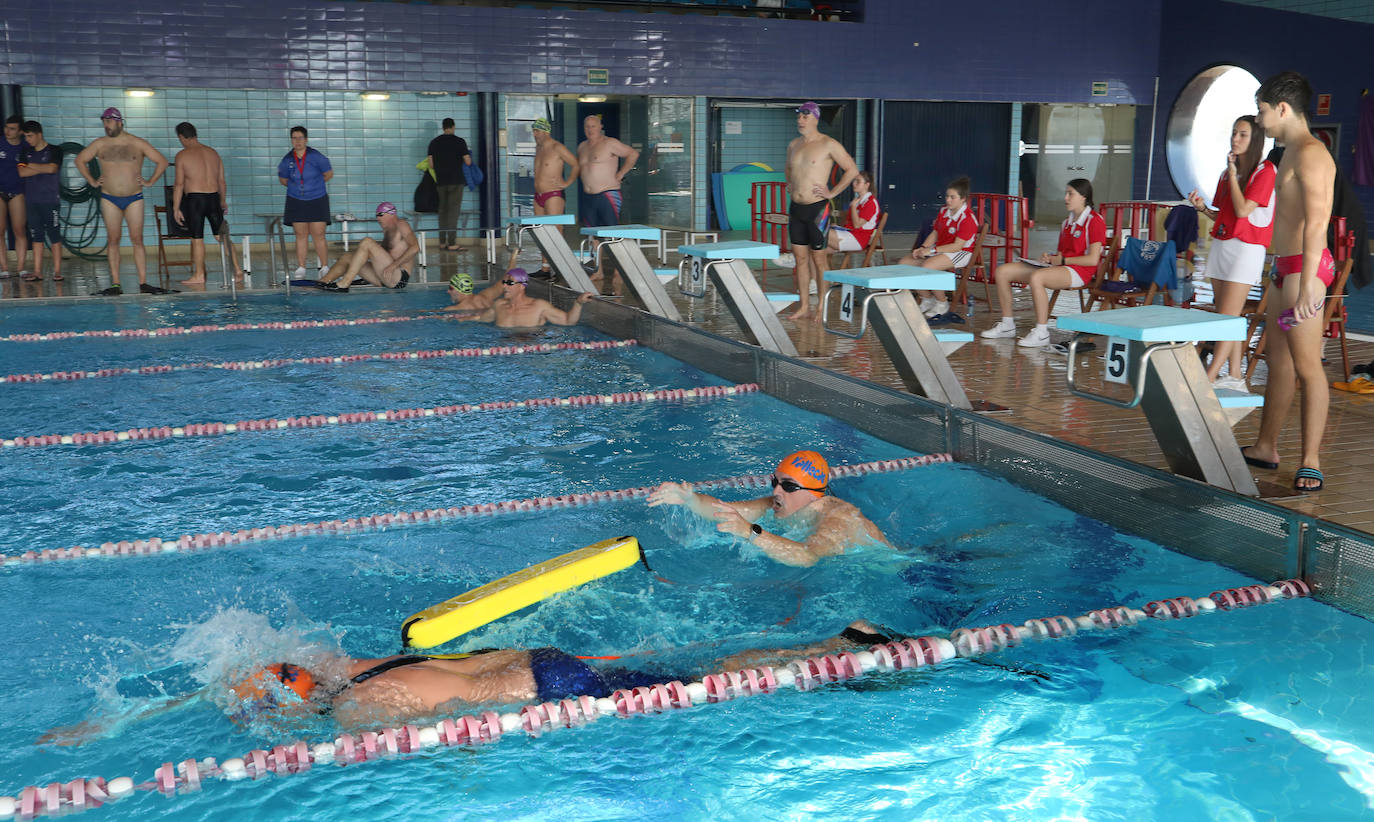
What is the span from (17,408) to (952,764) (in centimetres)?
590

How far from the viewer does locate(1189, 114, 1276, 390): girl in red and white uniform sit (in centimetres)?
505

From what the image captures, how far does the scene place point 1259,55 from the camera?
1627 cm

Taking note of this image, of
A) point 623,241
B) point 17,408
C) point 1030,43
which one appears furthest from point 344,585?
point 1030,43

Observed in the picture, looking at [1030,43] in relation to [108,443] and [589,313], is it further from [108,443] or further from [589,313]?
[108,443]

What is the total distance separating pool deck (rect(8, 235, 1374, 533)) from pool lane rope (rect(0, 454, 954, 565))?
722 mm

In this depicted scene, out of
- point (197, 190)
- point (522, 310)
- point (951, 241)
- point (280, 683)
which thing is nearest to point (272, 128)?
point (197, 190)

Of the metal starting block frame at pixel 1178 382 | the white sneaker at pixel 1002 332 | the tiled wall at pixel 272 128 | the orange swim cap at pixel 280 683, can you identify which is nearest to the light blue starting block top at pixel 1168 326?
the metal starting block frame at pixel 1178 382

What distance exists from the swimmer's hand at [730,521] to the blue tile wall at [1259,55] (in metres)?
13.0

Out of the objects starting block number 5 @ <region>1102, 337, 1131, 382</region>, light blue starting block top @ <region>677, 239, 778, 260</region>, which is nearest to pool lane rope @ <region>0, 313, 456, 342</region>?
light blue starting block top @ <region>677, 239, 778, 260</region>

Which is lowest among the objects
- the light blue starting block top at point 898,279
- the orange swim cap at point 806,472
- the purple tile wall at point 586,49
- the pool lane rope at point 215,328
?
the orange swim cap at point 806,472

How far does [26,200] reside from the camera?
1162cm

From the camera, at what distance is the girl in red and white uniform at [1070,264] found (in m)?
7.29

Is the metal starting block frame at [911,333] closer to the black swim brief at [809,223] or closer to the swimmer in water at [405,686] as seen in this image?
the swimmer in water at [405,686]

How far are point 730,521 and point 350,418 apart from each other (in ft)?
10.6
